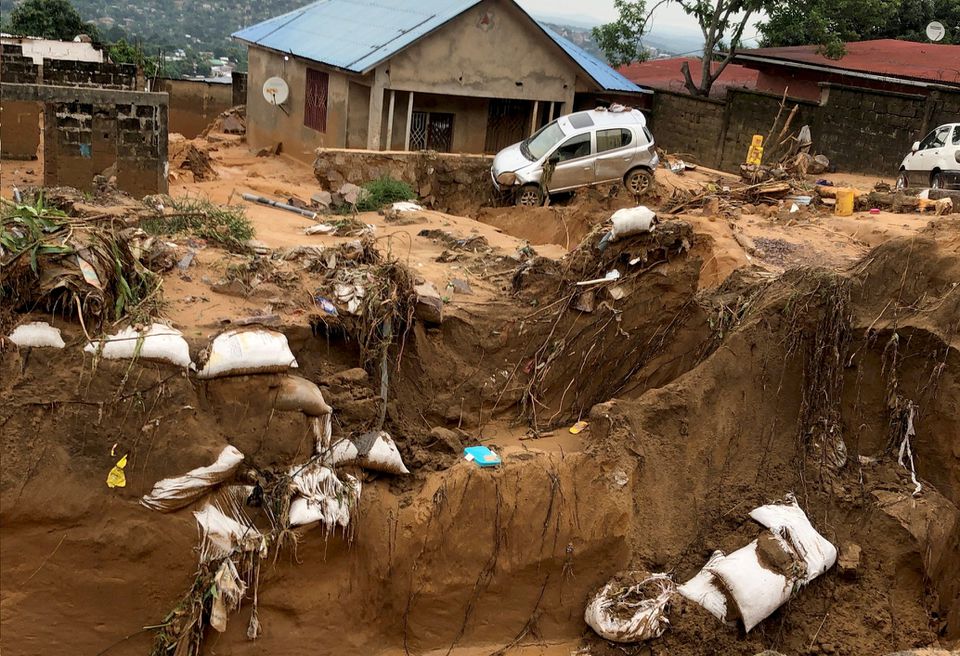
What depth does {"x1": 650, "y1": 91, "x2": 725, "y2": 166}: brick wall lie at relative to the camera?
20.6 m

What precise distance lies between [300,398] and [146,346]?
3.94 ft

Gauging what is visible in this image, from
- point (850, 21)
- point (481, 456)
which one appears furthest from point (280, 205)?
point (850, 21)

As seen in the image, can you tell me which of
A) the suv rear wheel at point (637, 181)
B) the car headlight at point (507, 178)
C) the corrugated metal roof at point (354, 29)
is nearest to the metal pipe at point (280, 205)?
the car headlight at point (507, 178)

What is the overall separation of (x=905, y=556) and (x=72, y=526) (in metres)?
6.60

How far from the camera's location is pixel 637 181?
15125 millimetres

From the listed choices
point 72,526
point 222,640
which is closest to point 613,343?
point 222,640

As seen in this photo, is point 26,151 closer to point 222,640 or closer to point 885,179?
point 222,640

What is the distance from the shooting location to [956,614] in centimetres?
736

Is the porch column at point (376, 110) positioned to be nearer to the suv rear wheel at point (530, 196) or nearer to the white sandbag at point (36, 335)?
the suv rear wheel at point (530, 196)

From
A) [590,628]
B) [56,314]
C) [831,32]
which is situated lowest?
[590,628]

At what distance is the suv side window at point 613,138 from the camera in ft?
48.8

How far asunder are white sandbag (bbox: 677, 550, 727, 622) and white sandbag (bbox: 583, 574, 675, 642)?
0.14m

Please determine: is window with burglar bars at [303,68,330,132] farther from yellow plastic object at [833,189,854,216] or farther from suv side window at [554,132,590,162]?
yellow plastic object at [833,189,854,216]

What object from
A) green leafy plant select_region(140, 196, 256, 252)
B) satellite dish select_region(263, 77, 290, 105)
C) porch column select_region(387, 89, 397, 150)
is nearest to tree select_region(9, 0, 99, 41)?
satellite dish select_region(263, 77, 290, 105)
